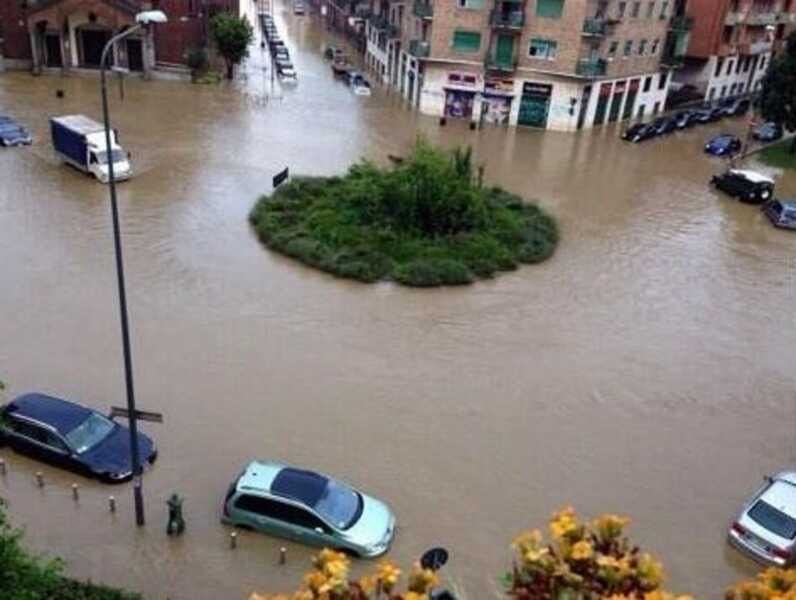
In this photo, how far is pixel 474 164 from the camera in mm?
35656

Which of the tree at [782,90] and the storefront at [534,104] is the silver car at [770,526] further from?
the storefront at [534,104]

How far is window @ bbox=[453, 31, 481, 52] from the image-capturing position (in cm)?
4150

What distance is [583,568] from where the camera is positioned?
4.37 metres

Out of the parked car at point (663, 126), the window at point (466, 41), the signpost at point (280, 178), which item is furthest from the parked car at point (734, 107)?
the signpost at point (280, 178)

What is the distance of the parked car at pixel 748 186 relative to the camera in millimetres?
31656

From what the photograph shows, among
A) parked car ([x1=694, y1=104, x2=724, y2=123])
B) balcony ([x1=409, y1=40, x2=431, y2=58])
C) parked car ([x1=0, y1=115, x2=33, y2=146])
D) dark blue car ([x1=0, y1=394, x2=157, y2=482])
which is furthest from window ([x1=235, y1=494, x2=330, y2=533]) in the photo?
parked car ([x1=694, y1=104, x2=724, y2=123])

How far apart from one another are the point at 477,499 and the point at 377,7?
155 feet

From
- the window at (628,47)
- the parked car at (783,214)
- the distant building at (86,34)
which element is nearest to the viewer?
the parked car at (783,214)

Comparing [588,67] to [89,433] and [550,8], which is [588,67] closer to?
[550,8]

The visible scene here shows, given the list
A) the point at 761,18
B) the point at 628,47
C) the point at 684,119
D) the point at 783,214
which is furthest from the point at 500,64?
the point at 761,18

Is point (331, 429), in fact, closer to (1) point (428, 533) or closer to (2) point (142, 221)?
(1) point (428, 533)

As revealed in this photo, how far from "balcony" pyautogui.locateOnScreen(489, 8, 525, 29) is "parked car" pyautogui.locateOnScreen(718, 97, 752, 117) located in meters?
15.4

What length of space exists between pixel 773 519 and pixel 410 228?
14618 mm

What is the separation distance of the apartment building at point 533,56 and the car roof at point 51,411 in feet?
105
